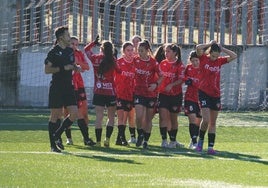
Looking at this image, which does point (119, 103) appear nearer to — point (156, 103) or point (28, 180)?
point (156, 103)

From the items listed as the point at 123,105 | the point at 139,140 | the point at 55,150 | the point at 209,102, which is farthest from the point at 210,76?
the point at 55,150

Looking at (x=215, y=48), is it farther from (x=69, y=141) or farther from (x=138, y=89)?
(x=69, y=141)

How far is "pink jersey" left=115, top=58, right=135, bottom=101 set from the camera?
17656 millimetres

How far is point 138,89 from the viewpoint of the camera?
17.2m

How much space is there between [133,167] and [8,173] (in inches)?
71.7

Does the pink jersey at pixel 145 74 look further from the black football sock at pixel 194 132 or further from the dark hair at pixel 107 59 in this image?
the black football sock at pixel 194 132

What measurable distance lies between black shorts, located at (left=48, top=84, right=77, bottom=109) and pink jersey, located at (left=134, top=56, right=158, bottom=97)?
1753 mm

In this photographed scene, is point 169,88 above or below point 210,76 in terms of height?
below

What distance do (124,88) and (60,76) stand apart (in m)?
2.25

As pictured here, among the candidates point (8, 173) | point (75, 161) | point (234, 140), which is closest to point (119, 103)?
point (234, 140)

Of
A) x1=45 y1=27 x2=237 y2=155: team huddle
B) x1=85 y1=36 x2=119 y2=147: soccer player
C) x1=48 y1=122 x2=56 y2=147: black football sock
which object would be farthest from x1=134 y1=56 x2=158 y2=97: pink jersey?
x1=48 y1=122 x2=56 y2=147: black football sock

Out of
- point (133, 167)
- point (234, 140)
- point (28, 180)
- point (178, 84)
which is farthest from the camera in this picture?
point (234, 140)

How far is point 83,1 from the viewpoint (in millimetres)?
28375

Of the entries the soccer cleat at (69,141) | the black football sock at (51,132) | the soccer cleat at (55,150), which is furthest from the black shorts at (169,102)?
the soccer cleat at (55,150)
